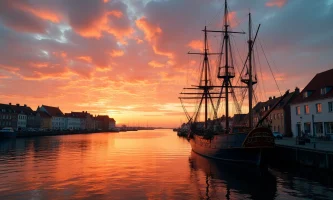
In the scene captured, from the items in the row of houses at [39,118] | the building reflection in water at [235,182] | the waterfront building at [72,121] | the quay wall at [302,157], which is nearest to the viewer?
the building reflection in water at [235,182]

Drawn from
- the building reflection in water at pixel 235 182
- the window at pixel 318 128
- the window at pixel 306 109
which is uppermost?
the window at pixel 306 109

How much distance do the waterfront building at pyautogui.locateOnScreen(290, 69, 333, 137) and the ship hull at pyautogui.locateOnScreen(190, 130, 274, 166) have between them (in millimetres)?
16230

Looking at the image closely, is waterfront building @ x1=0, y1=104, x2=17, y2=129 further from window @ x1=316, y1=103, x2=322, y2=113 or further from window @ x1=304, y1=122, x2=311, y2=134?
window @ x1=316, y1=103, x2=322, y2=113

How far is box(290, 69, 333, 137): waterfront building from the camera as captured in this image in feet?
139

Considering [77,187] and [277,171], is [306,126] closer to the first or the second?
[277,171]

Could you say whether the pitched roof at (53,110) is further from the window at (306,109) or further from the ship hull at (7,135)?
the window at (306,109)

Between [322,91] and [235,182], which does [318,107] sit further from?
[235,182]

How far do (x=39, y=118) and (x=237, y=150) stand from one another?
137 metres

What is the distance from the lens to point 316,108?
149ft

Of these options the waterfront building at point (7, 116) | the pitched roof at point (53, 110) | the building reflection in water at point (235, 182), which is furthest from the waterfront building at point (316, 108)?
the pitched roof at point (53, 110)

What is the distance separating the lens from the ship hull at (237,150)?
2856 centimetres

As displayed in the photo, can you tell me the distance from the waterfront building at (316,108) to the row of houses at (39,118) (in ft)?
375

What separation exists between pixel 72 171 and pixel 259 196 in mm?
17999

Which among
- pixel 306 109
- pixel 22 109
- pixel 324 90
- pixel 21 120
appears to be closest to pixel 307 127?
pixel 306 109
